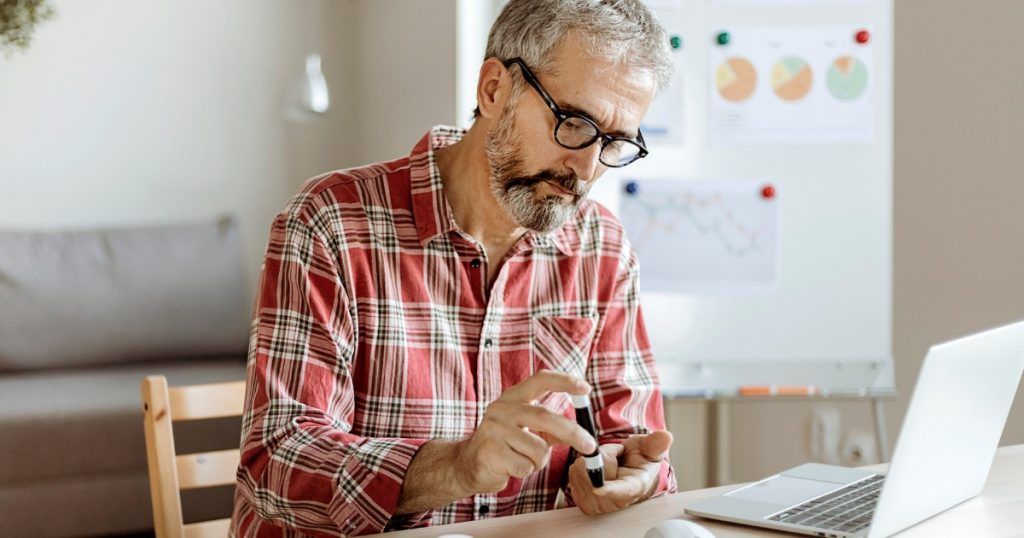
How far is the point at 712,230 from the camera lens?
101 inches

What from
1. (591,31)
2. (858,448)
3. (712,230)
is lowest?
(858,448)

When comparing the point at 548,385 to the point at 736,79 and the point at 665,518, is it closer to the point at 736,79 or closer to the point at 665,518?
the point at 665,518

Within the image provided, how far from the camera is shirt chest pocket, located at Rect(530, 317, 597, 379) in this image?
1498mm

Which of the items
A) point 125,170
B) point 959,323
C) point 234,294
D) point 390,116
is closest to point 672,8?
point 959,323

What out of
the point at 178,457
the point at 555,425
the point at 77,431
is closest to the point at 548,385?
the point at 555,425

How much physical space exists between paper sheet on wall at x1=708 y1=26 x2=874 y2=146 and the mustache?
1.26 meters

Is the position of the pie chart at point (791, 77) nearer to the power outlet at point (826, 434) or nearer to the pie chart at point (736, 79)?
the pie chart at point (736, 79)

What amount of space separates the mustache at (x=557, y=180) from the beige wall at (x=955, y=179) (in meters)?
1.81

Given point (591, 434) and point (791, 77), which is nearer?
point (591, 434)

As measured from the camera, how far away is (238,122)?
3773 mm

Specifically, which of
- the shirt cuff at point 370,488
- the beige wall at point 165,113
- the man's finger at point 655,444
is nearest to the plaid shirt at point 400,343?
the shirt cuff at point 370,488

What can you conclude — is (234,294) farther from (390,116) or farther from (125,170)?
(390,116)

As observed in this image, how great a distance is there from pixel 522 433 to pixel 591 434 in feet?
0.27

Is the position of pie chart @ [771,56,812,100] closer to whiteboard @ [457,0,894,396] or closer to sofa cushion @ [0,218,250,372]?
whiteboard @ [457,0,894,396]
